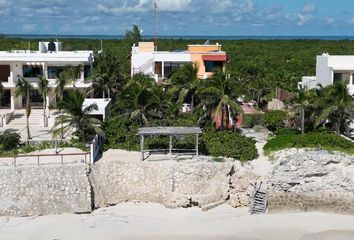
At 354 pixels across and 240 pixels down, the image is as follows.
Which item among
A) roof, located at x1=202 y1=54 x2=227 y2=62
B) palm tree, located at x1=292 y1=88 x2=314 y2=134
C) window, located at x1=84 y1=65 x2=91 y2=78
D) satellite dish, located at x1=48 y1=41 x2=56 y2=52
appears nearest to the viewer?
palm tree, located at x1=292 y1=88 x2=314 y2=134

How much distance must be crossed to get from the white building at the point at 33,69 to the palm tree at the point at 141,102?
8808 mm

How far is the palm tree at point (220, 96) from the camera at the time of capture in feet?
128

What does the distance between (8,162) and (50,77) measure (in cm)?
1696

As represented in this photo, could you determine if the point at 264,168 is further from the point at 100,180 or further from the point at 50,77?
the point at 50,77

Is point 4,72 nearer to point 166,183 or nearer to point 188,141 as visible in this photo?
point 188,141

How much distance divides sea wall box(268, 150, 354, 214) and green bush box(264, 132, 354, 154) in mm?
2191

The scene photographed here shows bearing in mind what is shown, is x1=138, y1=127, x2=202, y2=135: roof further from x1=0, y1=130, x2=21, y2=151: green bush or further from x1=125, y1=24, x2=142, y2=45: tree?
x1=125, y1=24, x2=142, y2=45: tree

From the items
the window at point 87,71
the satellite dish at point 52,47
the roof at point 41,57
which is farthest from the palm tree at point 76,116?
the satellite dish at point 52,47

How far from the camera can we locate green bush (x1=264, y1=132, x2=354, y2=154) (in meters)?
37.5

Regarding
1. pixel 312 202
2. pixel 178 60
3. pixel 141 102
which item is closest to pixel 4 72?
pixel 178 60

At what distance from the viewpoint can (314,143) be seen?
125 ft

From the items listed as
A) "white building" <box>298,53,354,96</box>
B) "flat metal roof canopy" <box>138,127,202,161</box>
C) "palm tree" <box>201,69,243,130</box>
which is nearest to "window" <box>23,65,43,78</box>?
"palm tree" <box>201,69,243,130</box>

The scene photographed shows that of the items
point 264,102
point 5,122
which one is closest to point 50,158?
point 5,122

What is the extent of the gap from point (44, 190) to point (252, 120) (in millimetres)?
20562
